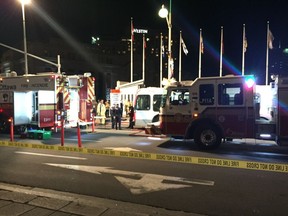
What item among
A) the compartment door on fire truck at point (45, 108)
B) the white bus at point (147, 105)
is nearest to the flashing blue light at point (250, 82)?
the white bus at point (147, 105)

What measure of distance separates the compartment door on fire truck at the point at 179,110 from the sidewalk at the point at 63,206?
6551mm

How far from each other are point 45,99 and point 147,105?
19.6 ft

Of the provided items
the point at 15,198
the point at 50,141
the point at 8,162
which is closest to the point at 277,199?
the point at 15,198

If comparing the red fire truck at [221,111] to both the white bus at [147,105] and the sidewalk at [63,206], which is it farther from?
the sidewalk at [63,206]

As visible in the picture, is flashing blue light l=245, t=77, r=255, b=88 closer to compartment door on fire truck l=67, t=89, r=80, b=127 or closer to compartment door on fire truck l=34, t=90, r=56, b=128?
compartment door on fire truck l=34, t=90, r=56, b=128

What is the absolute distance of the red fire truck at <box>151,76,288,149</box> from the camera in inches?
426

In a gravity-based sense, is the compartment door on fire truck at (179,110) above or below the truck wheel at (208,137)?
above

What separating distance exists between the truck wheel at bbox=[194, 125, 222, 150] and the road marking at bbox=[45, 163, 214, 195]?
13.8ft

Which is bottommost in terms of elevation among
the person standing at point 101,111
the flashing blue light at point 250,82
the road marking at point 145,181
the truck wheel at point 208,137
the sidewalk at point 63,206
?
the road marking at point 145,181

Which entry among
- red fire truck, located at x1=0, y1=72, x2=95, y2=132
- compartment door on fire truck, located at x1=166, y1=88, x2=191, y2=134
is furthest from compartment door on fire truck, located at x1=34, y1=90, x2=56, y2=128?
compartment door on fire truck, located at x1=166, y1=88, x2=191, y2=134

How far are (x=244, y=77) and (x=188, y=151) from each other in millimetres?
3196

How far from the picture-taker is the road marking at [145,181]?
265 inches

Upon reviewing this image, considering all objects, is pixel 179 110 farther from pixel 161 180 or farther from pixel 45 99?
pixel 45 99

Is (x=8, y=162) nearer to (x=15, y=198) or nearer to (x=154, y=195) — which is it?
(x=15, y=198)
